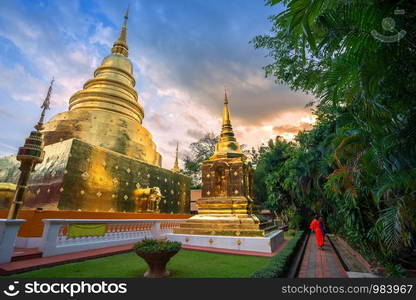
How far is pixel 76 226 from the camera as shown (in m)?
6.38

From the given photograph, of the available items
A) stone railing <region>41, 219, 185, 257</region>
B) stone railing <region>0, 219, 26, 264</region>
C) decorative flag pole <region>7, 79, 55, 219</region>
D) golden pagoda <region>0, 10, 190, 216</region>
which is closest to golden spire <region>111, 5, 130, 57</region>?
golden pagoda <region>0, 10, 190, 216</region>

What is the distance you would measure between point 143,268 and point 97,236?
3.06 metres

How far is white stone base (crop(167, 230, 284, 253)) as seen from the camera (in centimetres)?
736

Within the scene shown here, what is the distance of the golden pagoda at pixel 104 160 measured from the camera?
985cm

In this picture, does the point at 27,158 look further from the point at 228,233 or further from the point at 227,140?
the point at 227,140

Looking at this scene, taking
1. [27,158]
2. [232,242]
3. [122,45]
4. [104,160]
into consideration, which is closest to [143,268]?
[232,242]

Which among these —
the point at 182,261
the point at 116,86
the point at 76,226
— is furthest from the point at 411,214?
the point at 116,86

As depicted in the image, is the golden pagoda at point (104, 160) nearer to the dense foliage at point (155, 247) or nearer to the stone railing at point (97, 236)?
the stone railing at point (97, 236)

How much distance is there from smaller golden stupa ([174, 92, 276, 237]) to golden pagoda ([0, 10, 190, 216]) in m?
4.59

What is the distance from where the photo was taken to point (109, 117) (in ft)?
48.1

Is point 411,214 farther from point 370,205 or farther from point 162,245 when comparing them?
point 162,245

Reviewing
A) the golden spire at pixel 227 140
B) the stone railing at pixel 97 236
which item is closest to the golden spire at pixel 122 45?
the golden spire at pixel 227 140

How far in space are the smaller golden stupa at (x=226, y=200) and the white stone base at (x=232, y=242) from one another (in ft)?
0.87

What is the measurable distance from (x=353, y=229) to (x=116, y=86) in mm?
17509
